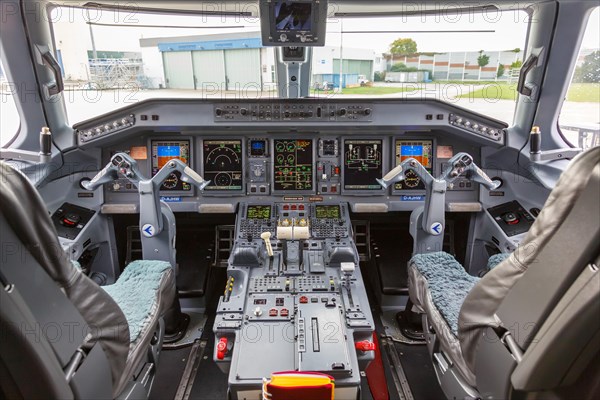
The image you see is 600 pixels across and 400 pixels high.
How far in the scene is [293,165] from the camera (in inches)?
131

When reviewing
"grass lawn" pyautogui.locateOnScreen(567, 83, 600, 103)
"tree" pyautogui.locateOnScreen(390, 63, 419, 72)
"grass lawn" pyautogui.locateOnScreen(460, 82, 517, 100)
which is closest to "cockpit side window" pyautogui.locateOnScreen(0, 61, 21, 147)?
"tree" pyautogui.locateOnScreen(390, 63, 419, 72)

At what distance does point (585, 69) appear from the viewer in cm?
286

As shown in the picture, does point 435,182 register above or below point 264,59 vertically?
below

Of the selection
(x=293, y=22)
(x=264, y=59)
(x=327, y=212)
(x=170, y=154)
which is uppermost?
(x=293, y=22)

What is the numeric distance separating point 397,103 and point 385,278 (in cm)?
132

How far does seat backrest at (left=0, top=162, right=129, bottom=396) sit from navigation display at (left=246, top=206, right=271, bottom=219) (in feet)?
6.20

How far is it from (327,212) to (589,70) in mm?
2065

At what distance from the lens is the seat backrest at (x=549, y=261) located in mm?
970

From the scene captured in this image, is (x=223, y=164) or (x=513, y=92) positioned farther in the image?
(x=223, y=164)

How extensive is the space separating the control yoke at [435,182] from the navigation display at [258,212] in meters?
0.99

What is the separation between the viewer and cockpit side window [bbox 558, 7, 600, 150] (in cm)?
282

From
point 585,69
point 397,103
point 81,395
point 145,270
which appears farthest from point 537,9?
point 81,395

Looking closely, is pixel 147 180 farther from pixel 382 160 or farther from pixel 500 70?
pixel 500 70

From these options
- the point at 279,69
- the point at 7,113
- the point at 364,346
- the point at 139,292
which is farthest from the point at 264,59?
the point at 364,346
